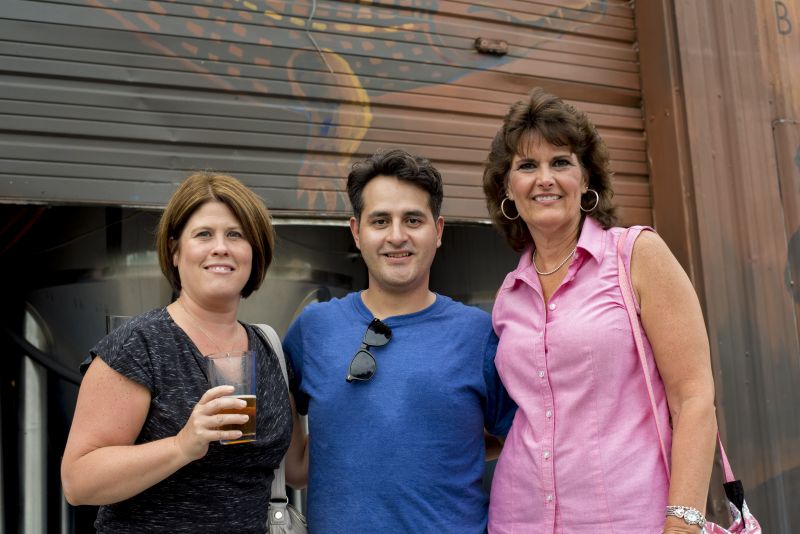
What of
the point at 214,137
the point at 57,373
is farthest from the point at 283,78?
the point at 57,373

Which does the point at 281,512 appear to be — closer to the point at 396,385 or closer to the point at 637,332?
the point at 396,385

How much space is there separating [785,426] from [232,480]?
3.85 meters

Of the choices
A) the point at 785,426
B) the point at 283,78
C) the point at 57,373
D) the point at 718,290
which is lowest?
the point at 785,426

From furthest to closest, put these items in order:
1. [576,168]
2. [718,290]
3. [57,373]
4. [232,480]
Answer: [718,290], [57,373], [576,168], [232,480]

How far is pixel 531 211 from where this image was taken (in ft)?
7.59

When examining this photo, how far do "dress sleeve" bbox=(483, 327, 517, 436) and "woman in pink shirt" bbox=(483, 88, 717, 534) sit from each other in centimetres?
10

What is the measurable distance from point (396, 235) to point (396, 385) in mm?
491

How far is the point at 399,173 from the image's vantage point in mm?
2566

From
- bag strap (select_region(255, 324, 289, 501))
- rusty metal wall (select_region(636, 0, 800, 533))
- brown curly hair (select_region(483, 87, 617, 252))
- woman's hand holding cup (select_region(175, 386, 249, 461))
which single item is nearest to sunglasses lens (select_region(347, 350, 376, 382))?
bag strap (select_region(255, 324, 289, 501))

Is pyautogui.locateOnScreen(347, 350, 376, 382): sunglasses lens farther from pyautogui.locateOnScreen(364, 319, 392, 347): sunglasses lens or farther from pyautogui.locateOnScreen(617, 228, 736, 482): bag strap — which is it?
pyautogui.locateOnScreen(617, 228, 736, 482): bag strap

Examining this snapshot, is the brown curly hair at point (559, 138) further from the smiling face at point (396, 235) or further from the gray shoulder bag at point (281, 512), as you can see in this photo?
the gray shoulder bag at point (281, 512)

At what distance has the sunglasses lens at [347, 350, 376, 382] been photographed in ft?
7.68

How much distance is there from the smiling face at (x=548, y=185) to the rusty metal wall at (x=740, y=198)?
2.60 metres

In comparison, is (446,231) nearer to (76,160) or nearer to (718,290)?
(718,290)
